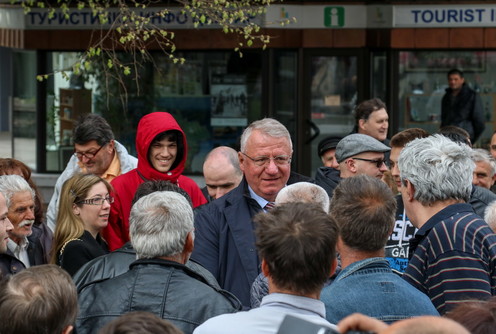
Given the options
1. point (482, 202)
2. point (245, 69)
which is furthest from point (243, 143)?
point (245, 69)

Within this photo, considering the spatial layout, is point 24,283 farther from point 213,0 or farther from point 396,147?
point 213,0

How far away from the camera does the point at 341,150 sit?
22.8 feet

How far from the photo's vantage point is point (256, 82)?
15.1 meters

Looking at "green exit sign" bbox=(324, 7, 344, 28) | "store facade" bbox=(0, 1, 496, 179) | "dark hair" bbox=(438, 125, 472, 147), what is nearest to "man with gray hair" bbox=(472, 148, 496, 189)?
"dark hair" bbox=(438, 125, 472, 147)

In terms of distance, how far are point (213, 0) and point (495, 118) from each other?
723cm

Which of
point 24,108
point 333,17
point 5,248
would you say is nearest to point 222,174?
point 5,248

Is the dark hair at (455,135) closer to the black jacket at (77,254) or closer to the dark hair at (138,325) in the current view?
the black jacket at (77,254)

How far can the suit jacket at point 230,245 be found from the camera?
513cm

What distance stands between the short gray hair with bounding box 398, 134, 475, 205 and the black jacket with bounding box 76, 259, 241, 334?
3.59ft

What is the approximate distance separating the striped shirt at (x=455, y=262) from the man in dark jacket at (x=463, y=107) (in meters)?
9.82

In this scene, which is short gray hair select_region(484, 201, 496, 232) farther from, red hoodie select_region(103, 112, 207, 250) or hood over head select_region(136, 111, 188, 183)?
hood over head select_region(136, 111, 188, 183)

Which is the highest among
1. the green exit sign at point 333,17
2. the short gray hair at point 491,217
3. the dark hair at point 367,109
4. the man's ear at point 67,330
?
the green exit sign at point 333,17

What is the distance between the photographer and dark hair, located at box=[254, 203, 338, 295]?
135 inches

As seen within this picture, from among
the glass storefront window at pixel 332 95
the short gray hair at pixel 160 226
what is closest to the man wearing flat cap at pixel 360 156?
the short gray hair at pixel 160 226
